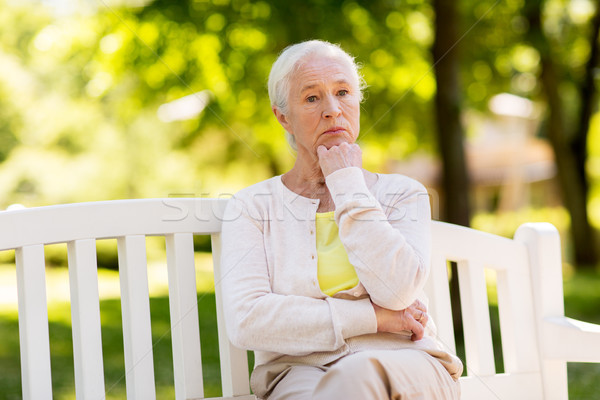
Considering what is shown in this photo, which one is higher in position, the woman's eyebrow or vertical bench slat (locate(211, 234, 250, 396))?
the woman's eyebrow

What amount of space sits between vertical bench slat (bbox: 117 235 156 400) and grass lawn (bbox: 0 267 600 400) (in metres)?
1.53

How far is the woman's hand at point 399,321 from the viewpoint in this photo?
2.17 m

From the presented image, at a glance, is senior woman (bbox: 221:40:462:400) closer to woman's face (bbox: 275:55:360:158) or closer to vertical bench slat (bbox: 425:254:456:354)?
woman's face (bbox: 275:55:360:158)

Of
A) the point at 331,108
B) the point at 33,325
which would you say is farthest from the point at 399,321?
the point at 33,325

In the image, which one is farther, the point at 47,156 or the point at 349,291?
the point at 47,156

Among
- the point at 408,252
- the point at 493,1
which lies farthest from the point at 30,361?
the point at 493,1

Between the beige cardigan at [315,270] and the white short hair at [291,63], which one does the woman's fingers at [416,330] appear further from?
the white short hair at [291,63]

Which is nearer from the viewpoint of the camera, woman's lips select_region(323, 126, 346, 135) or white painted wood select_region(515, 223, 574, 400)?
woman's lips select_region(323, 126, 346, 135)

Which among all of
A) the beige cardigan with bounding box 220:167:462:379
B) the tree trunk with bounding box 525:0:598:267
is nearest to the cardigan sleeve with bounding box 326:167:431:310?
the beige cardigan with bounding box 220:167:462:379

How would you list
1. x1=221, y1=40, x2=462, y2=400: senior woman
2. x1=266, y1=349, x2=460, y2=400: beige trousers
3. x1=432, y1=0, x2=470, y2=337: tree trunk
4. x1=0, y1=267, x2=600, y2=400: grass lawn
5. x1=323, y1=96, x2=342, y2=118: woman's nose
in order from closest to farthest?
x1=266, y1=349, x2=460, y2=400: beige trousers, x1=221, y1=40, x2=462, y2=400: senior woman, x1=323, y1=96, x2=342, y2=118: woman's nose, x1=0, y1=267, x2=600, y2=400: grass lawn, x1=432, y1=0, x2=470, y2=337: tree trunk

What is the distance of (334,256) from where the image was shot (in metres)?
2.34

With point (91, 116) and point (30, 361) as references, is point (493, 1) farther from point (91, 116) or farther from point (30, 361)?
point (91, 116)

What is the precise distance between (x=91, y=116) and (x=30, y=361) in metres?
16.8

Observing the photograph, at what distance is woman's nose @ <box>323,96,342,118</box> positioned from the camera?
2445 millimetres
